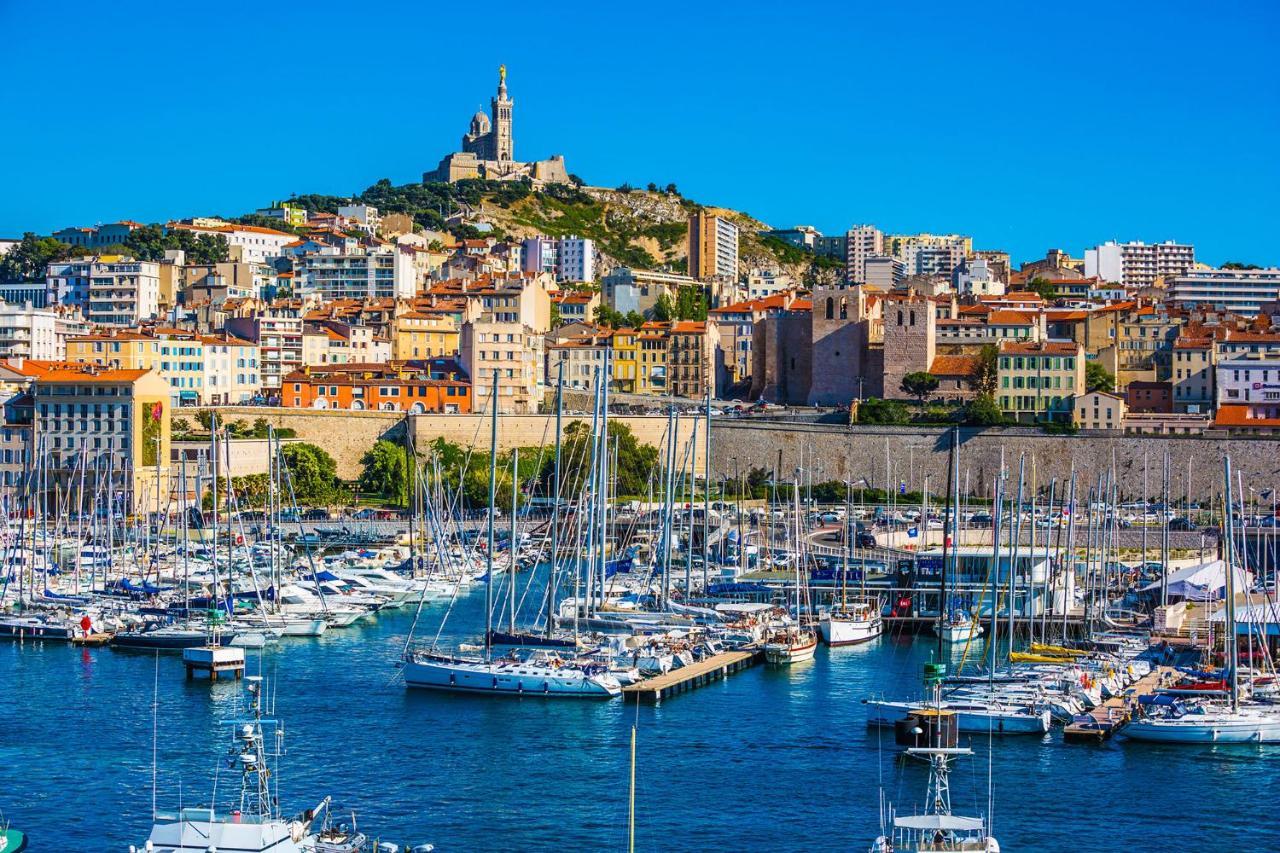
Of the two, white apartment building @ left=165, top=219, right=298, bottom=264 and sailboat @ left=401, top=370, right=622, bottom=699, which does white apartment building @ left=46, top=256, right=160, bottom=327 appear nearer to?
white apartment building @ left=165, top=219, right=298, bottom=264

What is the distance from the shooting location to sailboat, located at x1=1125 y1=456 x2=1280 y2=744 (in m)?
27.7

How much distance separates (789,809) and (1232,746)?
280 inches

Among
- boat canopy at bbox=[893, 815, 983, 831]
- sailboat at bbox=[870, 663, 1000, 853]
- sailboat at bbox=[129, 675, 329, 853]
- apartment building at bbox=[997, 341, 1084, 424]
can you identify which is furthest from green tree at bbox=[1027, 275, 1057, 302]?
sailboat at bbox=[129, 675, 329, 853]

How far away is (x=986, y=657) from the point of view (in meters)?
34.1

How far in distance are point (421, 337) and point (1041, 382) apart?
22931 millimetres

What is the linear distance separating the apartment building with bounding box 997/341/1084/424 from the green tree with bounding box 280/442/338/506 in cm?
2076

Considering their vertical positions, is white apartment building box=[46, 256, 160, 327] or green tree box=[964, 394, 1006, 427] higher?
white apartment building box=[46, 256, 160, 327]

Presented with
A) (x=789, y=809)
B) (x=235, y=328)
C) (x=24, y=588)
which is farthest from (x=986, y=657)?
(x=235, y=328)

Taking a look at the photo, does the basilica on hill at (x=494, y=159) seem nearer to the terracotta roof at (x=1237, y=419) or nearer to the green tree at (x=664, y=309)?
the green tree at (x=664, y=309)

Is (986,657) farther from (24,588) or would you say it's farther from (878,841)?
(24,588)

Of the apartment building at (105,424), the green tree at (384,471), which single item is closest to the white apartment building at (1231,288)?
the green tree at (384,471)

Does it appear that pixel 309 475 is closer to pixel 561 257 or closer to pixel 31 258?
pixel 31 258

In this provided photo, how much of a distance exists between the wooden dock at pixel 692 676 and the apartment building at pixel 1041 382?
98.0 ft

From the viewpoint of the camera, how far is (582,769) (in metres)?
26.1
